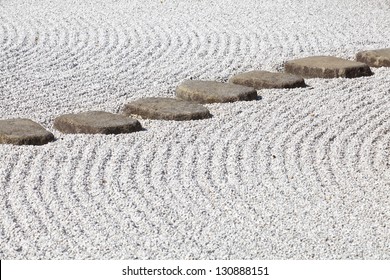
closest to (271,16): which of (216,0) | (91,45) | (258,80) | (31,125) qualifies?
(216,0)

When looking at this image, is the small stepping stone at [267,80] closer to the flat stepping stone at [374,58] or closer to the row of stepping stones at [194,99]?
the row of stepping stones at [194,99]

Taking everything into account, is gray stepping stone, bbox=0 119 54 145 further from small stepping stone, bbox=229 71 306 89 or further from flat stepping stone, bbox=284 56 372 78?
flat stepping stone, bbox=284 56 372 78

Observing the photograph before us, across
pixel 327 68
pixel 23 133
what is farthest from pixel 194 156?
pixel 327 68

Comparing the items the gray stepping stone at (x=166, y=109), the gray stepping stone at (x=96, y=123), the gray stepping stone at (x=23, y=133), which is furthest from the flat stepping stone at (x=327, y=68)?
the gray stepping stone at (x=23, y=133)

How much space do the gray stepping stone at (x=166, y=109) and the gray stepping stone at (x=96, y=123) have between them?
213 millimetres

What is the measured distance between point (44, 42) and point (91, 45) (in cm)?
39

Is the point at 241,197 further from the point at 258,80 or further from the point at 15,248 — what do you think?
the point at 258,80

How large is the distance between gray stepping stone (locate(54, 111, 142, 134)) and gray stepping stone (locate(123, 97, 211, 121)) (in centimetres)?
21

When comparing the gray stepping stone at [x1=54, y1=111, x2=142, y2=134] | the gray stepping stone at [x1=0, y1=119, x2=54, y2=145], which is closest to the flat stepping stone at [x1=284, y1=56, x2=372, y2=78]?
the gray stepping stone at [x1=54, y1=111, x2=142, y2=134]

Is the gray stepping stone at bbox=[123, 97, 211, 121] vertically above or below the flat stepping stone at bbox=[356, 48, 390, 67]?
below

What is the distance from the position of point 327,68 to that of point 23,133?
92.6 inches

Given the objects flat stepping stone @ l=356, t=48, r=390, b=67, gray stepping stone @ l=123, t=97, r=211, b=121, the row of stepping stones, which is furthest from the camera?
flat stepping stone @ l=356, t=48, r=390, b=67

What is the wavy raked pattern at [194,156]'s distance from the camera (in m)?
3.94

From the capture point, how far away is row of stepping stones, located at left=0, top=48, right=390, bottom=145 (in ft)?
17.3
